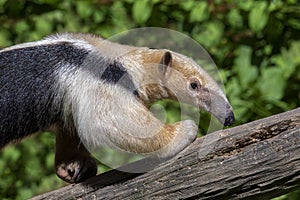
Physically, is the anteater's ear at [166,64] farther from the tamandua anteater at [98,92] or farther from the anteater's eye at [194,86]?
the anteater's eye at [194,86]

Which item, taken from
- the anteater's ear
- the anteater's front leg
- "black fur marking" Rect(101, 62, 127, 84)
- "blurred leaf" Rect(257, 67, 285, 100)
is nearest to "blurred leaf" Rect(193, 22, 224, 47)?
"blurred leaf" Rect(257, 67, 285, 100)

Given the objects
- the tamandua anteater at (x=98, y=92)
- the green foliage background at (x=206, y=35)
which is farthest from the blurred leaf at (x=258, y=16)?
the tamandua anteater at (x=98, y=92)

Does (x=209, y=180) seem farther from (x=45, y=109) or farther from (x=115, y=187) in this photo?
(x=45, y=109)

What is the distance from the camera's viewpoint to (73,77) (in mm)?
4637

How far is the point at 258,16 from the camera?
259 inches

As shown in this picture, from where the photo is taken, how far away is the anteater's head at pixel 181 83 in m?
4.63

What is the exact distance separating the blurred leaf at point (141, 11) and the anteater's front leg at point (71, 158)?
191 centimetres

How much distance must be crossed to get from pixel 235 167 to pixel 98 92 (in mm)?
823

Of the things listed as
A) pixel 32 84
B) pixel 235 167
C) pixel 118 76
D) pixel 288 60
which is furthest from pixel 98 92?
pixel 288 60

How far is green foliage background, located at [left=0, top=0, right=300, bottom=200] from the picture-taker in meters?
6.61

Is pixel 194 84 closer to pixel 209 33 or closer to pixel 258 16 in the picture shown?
pixel 258 16

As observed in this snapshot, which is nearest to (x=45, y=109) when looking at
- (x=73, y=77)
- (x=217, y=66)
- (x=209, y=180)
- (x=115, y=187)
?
(x=73, y=77)

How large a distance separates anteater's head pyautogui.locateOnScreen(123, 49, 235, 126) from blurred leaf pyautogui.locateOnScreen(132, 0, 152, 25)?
6.51ft

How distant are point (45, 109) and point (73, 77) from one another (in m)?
0.21
